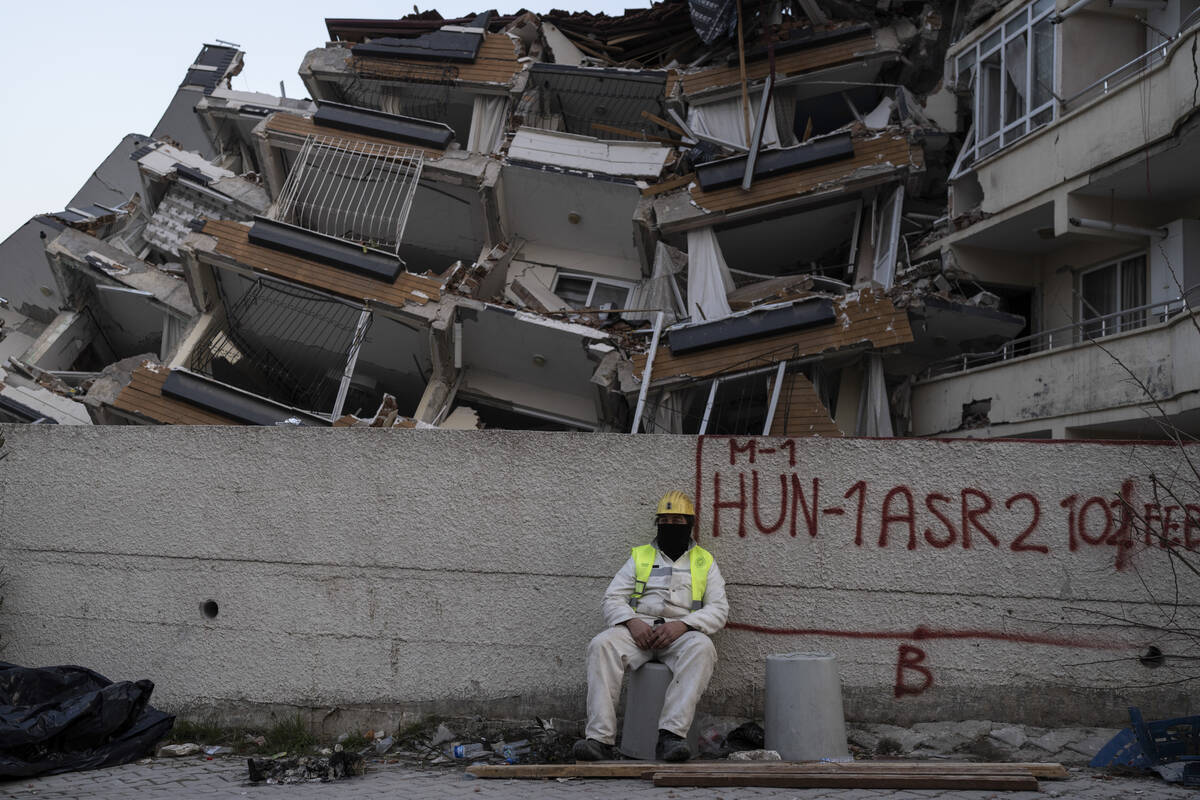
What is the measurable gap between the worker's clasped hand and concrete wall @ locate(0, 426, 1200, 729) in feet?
2.36

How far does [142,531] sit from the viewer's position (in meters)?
6.82

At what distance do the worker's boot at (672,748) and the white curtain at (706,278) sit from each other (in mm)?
11326

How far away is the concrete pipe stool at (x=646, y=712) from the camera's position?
17.6 feet

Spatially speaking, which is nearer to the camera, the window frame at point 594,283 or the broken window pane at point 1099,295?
the broken window pane at point 1099,295

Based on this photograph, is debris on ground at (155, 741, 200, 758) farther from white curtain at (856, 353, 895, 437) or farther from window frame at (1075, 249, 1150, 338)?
window frame at (1075, 249, 1150, 338)

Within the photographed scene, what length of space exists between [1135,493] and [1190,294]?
24.1 ft

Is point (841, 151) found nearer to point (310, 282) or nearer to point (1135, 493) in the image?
point (310, 282)

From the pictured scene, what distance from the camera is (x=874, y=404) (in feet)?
48.7

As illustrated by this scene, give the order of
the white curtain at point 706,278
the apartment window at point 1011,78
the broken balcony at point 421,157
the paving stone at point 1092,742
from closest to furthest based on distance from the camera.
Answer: the paving stone at point 1092,742, the apartment window at point 1011,78, the white curtain at point 706,278, the broken balcony at point 421,157

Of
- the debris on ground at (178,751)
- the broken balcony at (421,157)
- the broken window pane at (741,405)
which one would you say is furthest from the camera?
the broken balcony at (421,157)

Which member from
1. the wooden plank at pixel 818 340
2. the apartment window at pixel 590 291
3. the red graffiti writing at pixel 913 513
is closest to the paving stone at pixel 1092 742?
the red graffiti writing at pixel 913 513

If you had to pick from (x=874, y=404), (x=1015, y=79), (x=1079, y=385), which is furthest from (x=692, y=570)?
(x=1015, y=79)

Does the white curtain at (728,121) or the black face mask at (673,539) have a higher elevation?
the white curtain at (728,121)

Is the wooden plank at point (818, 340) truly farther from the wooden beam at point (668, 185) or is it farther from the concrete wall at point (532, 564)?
the concrete wall at point (532, 564)
